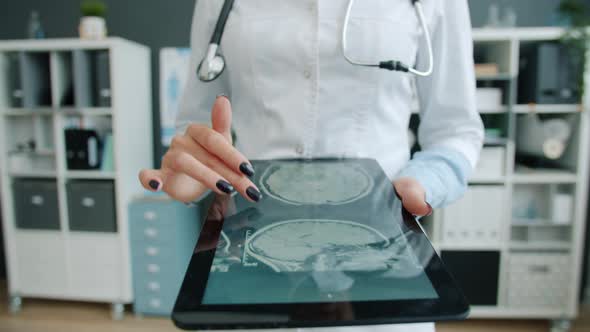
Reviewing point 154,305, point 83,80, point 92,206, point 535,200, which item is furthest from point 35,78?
point 535,200

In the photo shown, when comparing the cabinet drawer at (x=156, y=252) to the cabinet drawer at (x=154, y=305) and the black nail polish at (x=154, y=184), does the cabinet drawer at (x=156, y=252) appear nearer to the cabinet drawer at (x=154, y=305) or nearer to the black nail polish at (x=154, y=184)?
the cabinet drawer at (x=154, y=305)

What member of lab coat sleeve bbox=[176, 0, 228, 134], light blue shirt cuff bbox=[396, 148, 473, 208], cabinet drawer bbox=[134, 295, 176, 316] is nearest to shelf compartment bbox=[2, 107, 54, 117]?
cabinet drawer bbox=[134, 295, 176, 316]

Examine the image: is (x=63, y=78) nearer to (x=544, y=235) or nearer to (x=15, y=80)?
(x=15, y=80)

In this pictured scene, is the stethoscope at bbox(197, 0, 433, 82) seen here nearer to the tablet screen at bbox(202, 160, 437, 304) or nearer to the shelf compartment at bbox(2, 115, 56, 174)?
the tablet screen at bbox(202, 160, 437, 304)

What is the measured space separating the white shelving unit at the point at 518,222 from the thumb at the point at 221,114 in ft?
6.42

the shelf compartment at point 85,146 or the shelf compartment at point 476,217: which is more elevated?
the shelf compartment at point 85,146

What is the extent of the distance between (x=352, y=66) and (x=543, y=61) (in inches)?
74.1

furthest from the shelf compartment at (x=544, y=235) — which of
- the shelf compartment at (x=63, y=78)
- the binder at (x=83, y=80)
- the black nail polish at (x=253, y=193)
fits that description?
the shelf compartment at (x=63, y=78)

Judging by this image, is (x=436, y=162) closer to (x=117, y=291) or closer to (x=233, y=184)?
(x=233, y=184)

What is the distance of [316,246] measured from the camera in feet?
1.39

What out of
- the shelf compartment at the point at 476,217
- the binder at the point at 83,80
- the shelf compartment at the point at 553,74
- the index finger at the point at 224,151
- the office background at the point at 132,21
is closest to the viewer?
the index finger at the point at 224,151

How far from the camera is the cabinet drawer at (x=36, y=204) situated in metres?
2.43

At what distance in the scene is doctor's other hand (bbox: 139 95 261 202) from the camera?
474 millimetres

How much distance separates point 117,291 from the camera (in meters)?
2.47
